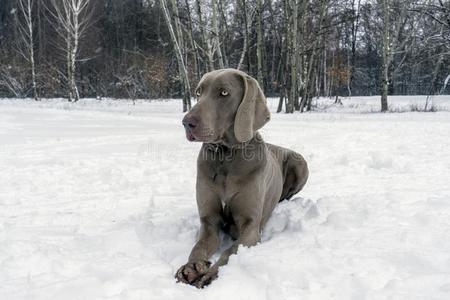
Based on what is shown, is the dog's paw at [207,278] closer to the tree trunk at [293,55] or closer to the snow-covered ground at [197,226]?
the snow-covered ground at [197,226]

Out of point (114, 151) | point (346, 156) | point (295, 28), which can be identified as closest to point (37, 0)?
point (295, 28)

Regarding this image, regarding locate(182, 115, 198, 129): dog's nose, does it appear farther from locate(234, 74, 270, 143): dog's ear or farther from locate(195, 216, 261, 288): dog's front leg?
locate(195, 216, 261, 288): dog's front leg

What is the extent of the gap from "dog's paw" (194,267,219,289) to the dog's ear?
85 centimetres

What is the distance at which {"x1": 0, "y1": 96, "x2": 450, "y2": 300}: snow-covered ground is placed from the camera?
6.40ft

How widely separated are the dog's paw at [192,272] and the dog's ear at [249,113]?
82 centimetres

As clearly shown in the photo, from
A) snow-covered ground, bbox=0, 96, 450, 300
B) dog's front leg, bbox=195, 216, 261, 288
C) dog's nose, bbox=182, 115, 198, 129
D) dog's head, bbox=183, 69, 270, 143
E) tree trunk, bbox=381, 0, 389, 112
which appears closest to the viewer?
snow-covered ground, bbox=0, 96, 450, 300

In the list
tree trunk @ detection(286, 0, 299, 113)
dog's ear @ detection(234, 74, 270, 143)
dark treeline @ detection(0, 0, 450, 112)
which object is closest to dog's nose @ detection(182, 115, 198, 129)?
dog's ear @ detection(234, 74, 270, 143)

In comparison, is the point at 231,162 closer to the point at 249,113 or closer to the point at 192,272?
the point at 249,113

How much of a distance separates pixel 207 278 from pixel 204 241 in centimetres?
49

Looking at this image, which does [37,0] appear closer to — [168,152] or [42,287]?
[168,152]

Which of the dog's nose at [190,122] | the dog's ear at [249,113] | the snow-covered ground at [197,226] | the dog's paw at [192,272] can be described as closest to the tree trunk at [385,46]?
the snow-covered ground at [197,226]

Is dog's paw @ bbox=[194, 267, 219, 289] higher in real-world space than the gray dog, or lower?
lower

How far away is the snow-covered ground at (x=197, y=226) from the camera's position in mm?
1950

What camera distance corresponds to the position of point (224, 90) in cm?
264
